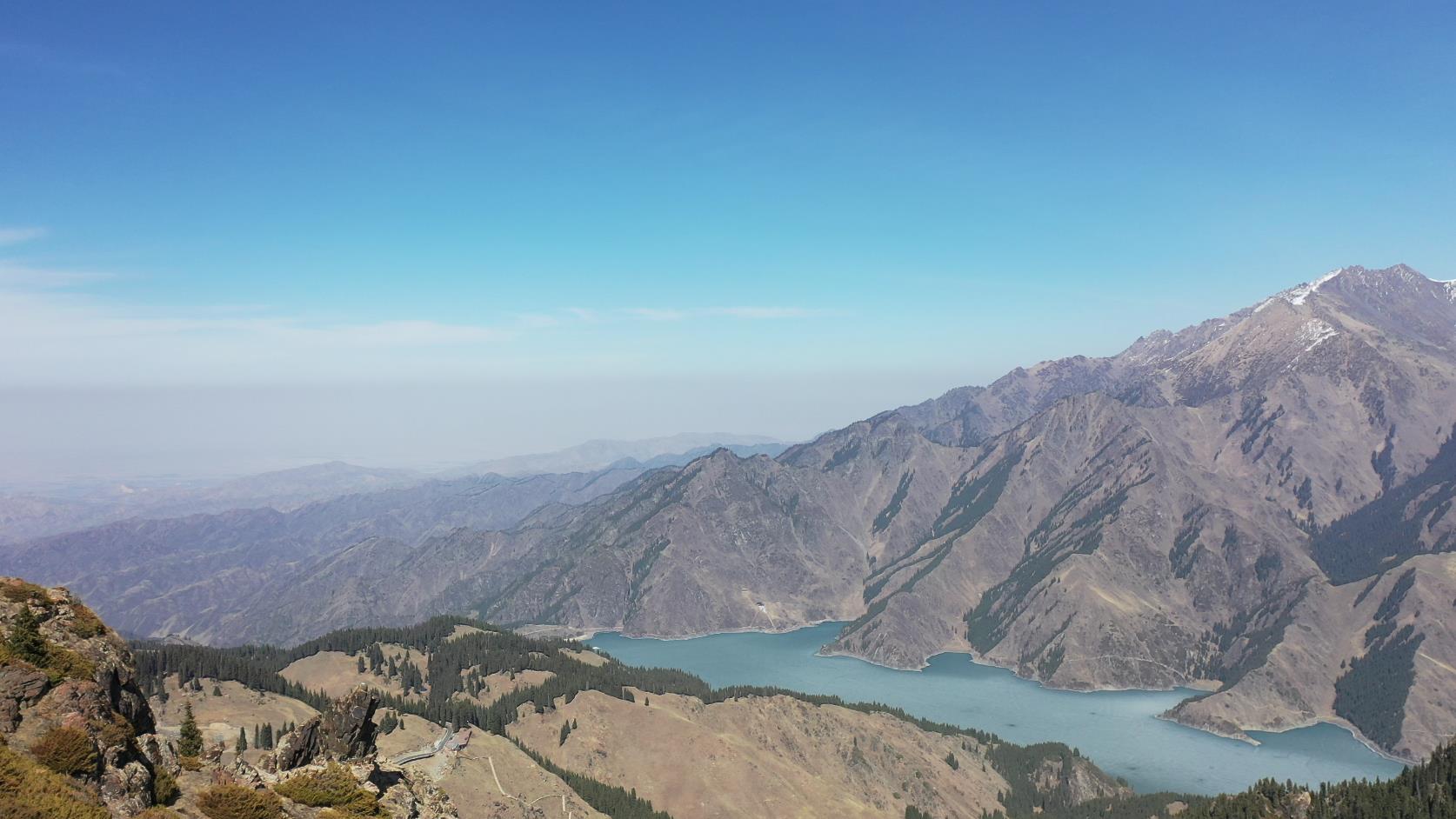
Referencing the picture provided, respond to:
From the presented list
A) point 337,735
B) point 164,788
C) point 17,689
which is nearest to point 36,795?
point 17,689

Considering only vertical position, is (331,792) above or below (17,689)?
below

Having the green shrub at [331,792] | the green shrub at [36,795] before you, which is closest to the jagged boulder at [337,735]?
the green shrub at [331,792]

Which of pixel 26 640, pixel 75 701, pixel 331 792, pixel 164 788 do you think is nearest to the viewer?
pixel 75 701

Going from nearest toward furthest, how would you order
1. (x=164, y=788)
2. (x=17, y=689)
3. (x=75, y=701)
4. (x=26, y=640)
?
(x=17, y=689) < (x=75, y=701) < (x=164, y=788) < (x=26, y=640)

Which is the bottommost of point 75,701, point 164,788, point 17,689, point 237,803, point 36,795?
point 237,803

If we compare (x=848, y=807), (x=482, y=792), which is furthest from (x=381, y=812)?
(x=848, y=807)

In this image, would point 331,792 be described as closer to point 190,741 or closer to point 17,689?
point 17,689
